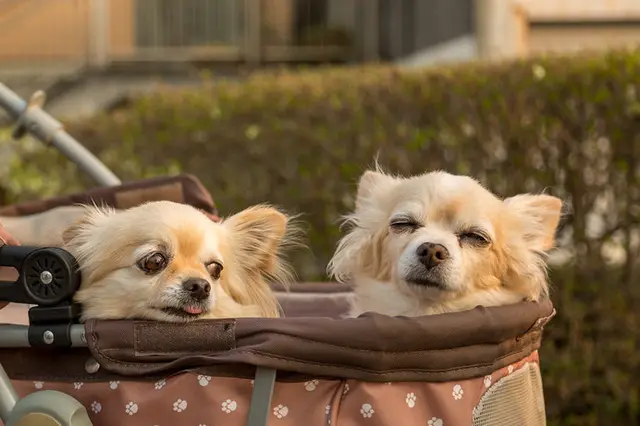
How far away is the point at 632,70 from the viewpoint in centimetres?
430

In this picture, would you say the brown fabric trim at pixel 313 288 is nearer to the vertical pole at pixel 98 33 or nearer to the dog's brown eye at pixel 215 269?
the dog's brown eye at pixel 215 269

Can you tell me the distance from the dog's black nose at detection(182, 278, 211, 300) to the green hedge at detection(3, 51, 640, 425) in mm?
2374

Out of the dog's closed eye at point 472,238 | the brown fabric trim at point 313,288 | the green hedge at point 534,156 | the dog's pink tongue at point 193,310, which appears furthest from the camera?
the green hedge at point 534,156

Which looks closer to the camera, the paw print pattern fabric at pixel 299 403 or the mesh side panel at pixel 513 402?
the paw print pattern fabric at pixel 299 403

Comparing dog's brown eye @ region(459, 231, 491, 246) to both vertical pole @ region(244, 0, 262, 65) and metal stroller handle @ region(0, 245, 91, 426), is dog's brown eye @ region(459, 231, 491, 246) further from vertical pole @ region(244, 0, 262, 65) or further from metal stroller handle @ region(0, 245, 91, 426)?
vertical pole @ region(244, 0, 262, 65)

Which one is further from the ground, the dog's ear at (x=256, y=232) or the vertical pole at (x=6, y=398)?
the dog's ear at (x=256, y=232)

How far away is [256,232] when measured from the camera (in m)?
2.60

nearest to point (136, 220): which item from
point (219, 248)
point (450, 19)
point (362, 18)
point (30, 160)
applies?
point (219, 248)

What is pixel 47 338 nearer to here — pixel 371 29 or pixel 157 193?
pixel 157 193

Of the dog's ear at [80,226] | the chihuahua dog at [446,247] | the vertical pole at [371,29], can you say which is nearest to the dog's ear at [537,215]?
the chihuahua dog at [446,247]

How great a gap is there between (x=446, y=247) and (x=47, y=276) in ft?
3.31

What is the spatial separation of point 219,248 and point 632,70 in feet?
8.62

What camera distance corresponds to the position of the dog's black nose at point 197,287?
7.24ft

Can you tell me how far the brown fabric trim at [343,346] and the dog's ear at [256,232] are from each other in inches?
21.3
